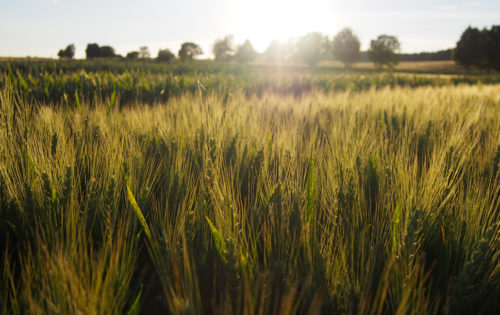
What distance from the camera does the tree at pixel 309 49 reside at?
56.0 m

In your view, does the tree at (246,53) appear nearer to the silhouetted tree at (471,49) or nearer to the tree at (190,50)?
the tree at (190,50)

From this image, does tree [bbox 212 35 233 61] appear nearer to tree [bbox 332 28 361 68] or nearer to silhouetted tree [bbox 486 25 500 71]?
tree [bbox 332 28 361 68]

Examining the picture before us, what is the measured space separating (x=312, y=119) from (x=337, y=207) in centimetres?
165

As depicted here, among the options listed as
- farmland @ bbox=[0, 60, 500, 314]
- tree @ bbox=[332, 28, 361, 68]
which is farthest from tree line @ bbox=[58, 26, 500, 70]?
farmland @ bbox=[0, 60, 500, 314]

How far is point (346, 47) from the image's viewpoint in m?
55.8

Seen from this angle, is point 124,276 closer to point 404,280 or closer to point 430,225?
point 404,280

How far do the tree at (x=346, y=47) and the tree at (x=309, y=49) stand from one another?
3251mm

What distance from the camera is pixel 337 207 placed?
3.60 ft

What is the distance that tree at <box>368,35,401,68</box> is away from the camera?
156 ft

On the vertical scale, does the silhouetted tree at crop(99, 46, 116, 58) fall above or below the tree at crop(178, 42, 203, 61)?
below

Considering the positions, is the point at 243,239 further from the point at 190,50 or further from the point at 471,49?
the point at 190,50

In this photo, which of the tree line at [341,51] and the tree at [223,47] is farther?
the tree at [223,47]

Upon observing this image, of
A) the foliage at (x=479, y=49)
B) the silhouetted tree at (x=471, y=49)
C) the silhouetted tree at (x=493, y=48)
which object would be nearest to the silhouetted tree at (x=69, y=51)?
the silhouetted tree at (x=471, y=49)

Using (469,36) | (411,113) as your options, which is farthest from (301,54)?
(411,113)
